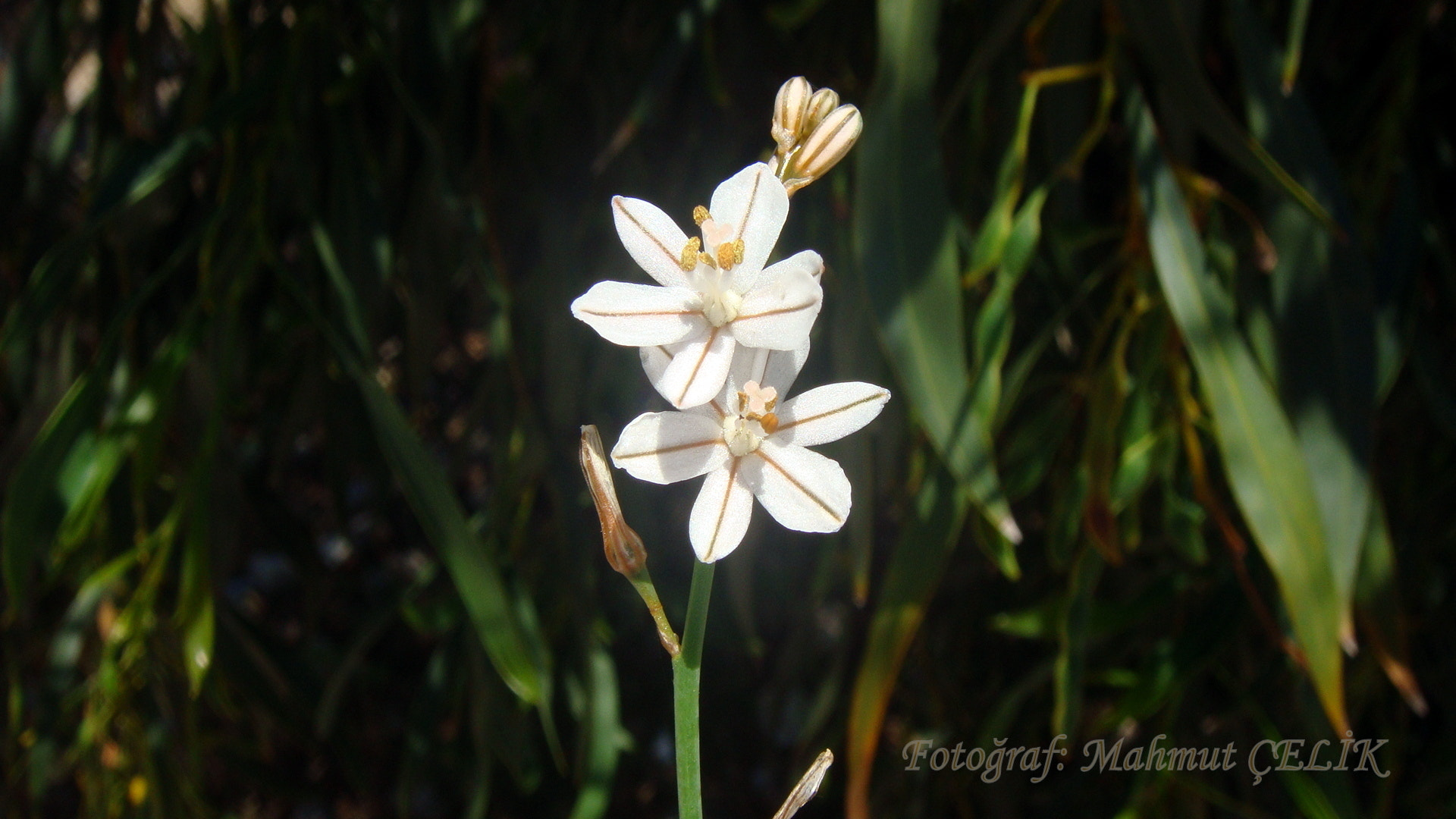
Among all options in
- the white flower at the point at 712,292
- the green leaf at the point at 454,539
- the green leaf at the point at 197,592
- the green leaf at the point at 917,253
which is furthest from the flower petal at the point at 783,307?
the green leaf at the point at 197,592

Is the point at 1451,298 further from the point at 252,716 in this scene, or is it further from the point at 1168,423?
the point at 252,716

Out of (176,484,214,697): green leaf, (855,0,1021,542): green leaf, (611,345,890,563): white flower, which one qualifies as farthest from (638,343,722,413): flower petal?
(176,484,214,697): green leaf

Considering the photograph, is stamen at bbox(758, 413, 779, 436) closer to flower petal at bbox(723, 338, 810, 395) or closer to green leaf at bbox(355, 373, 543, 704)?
flower petal at bbox(723, 338, 810, 395)

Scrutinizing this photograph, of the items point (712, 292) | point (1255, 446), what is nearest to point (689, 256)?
point (712, 292)

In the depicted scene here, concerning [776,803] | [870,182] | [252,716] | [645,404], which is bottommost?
[776,803]

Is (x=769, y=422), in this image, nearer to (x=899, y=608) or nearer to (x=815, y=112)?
(x=815, y=112)

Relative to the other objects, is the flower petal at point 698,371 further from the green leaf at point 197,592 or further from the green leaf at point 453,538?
the green leaf at point 197,592

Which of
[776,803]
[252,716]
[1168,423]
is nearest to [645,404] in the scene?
[1168,423]
